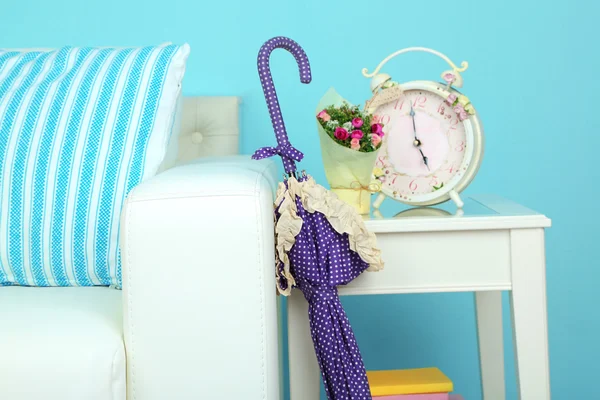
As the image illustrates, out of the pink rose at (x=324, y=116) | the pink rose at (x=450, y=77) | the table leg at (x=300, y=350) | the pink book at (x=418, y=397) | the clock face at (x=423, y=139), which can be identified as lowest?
the pink book at (x=418, y=397)

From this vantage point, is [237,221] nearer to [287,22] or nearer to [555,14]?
[287,22]

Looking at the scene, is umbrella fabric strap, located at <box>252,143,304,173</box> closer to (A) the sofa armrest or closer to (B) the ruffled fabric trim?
(B) the ruffled fabric trim

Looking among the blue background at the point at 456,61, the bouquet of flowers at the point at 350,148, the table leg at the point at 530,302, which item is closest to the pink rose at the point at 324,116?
the bouquet of flowers at the point at 350,148

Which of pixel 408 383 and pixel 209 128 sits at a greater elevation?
pixel 209 128

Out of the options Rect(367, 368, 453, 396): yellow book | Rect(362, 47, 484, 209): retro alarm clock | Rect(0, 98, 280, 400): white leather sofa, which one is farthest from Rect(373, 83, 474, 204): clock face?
Rect(0, 98, 280, 400): white leather sofa

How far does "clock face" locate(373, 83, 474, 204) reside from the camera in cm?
148

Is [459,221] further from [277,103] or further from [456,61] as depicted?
[456,61]

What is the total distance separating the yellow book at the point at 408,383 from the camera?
1.44m

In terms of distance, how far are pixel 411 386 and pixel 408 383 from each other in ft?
0.04

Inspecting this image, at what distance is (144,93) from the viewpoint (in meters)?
1.36

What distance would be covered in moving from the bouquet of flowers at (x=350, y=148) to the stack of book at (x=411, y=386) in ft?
1.00

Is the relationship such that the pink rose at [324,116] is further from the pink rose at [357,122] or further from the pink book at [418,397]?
the pink book at [418,397]

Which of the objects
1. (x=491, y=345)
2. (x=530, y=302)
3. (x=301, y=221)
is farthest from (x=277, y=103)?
(x=491, y=345)

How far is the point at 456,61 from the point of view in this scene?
6.59 feet
